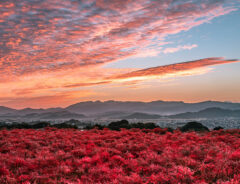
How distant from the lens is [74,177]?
6.63 meters

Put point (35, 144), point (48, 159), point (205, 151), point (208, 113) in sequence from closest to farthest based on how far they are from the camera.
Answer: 1. point (48, 159)
2. point (205, 151)
3. point (35, 144)
4. point (208, 113)

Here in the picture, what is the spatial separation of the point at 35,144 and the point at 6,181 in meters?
5.51

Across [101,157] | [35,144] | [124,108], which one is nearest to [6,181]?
[101,157]

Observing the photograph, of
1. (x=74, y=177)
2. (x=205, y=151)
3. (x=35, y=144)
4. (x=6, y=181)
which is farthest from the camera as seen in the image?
(x=35, y=144)

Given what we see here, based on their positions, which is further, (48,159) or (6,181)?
(48,159)

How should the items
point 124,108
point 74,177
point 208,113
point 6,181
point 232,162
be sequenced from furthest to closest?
1. point 124,108
2. point 208,113
3. point 232,162
4. point 74,177
5. point 6,181

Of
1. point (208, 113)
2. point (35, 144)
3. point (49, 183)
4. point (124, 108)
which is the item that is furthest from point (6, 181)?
point (124, 108)

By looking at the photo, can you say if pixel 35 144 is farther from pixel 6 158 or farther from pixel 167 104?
pixel 167 104

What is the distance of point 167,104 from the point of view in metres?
195

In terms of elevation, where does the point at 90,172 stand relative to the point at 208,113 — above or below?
above

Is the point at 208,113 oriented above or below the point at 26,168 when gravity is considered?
below

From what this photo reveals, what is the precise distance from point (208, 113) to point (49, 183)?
138 metres

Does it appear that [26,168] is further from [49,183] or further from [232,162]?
[232,162]

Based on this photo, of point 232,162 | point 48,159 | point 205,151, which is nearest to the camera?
point 232,162
